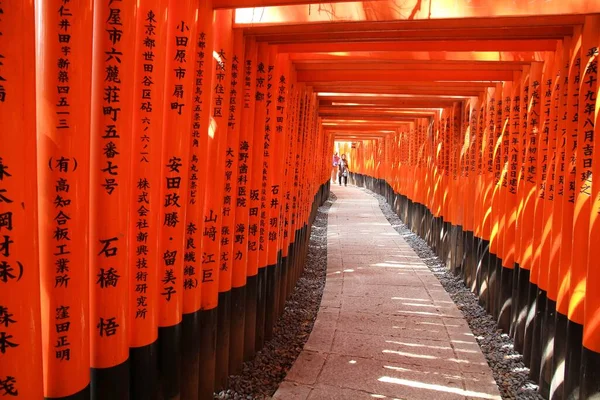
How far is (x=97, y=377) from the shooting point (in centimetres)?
257

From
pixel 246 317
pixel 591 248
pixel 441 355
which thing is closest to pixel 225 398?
pixel 246 317

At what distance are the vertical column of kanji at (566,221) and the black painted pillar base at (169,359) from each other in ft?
8.99

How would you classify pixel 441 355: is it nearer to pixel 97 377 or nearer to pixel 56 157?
pixel 97 377

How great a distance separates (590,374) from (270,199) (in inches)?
132

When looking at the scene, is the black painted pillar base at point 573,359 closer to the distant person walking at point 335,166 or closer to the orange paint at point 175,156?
the orange paint at point 175,156

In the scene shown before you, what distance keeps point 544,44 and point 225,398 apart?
4.15 m

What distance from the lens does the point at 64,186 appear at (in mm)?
2154

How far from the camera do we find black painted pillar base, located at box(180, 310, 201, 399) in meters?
3.58

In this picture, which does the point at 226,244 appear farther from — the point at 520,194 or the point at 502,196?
the point at 502,196

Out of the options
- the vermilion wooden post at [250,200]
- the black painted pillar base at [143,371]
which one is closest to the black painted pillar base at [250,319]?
the vermilion wooden post at [250,200]

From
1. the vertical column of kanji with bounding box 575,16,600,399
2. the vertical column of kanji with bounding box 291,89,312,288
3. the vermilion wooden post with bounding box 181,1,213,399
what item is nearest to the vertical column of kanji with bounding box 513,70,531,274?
the vertical column of kanji with bounding box 575,16,600,399

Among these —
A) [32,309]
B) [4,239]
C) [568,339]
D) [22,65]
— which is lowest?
[568,339]

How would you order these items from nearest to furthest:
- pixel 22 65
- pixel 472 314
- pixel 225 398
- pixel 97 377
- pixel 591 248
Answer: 1. pixel 22 65
2. pixel 97 377
3. pixel 591 248
4. pixel 225 398
5. pixel 472 314

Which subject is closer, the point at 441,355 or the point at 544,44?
the point at 544,44
